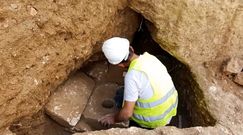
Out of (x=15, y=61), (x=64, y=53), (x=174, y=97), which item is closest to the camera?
(x=15, y=61)

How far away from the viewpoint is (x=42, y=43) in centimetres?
353

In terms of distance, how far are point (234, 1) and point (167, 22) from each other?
0.61 meters

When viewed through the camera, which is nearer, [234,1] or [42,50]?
[42,50]

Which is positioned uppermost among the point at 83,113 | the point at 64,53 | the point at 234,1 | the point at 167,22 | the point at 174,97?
the point at 234,1

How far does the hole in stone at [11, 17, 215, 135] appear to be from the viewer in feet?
13.2

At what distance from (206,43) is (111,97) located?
101cm

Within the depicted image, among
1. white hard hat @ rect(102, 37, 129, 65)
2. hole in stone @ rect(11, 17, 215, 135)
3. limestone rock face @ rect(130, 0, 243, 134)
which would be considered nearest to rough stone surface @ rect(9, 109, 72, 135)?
hole in stone @ rect(11, 17, 215, 135)

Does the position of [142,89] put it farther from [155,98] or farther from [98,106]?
[98,106]

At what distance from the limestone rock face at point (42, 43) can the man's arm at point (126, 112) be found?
22.3 inches

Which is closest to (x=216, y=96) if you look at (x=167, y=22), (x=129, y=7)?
(x=167, y=22)

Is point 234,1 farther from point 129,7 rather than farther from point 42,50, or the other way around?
point 42,50

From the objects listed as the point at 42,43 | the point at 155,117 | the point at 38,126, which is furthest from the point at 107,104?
the point at 42,43

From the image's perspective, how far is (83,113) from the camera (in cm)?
410

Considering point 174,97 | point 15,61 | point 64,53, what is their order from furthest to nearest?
point 174,97, point 64,53, point 15,61
